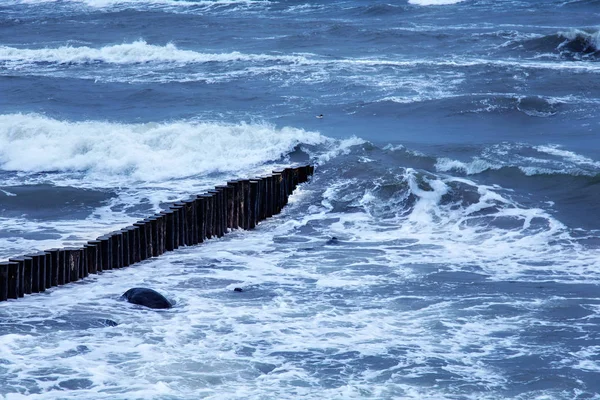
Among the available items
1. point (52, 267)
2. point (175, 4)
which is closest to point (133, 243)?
point (52, 267)

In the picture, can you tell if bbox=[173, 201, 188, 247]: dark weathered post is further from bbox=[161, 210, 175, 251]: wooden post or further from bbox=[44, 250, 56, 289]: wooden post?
bbox=[44, 250, 56, 289]: wooden post

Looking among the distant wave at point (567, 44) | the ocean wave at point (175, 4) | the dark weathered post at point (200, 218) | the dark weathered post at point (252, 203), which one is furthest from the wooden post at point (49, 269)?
the ocean wave at point (175, 4)

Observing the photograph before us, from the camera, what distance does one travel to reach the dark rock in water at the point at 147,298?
12.9m

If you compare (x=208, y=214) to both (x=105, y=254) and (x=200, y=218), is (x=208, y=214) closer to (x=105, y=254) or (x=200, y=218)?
(x=200, y=218)

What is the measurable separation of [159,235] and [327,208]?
378cm

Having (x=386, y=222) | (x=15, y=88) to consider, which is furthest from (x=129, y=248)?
(x=15, y=88)

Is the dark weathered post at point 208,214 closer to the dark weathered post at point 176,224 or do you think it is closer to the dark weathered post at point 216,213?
the dark weathered post at point 216,213

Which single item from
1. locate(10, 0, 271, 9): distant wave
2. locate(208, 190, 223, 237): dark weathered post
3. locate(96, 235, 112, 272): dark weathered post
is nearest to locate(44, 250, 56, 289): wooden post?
locate(96, 235, 112, 272): dark weathered post

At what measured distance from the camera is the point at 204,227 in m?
15.9

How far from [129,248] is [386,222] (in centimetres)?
462

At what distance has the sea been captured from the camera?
1121 cm

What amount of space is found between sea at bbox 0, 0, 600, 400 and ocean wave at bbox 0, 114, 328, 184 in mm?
68

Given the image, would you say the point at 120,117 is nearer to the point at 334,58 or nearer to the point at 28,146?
the point at 28,146

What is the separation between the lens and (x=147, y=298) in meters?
12.9
